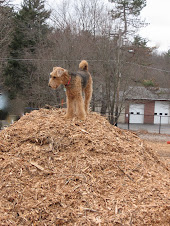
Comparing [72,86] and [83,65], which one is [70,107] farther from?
[83,65]

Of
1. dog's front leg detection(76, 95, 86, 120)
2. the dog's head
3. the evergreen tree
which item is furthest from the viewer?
Result: the evergreen tree

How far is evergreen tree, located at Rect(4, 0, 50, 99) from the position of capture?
1951 cm

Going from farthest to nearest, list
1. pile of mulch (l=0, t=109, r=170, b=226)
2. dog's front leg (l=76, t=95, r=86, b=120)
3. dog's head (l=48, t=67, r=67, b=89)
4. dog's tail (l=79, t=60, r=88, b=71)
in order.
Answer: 1. dog's tail (l=79, t=60, r=88, b=71)
2. dog's front leg (l=76, t=95, r=86, b=120)
3. dog's head (l=48, t=67, r=67, b=89)
4. pile of mulch (l=0, t=109, r=170, b=226)

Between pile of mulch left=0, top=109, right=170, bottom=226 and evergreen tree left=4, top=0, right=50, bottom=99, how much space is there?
623 inches

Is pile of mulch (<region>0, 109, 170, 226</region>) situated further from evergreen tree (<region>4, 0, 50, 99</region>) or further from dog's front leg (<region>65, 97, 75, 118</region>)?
evergreen tree (<region>4, 0, 50, 99</region>)

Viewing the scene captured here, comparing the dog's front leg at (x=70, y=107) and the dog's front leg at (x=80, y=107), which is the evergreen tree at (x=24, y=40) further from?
the dog's front leg at (x=80, y=107)

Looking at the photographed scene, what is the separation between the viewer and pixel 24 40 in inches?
782

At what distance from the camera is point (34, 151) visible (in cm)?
394

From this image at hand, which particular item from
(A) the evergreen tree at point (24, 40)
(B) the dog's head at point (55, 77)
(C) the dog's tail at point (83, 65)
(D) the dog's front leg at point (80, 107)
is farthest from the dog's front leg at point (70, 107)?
(A) the evergreen tree at point (24, 40)

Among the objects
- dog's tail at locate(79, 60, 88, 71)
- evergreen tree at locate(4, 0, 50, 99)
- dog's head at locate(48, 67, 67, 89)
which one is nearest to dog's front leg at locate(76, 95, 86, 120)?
dog's head at locate(48, 67, 67, 89)

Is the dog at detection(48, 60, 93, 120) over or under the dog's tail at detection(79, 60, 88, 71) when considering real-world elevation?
under

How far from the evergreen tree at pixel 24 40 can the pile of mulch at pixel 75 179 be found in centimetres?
A: 1581

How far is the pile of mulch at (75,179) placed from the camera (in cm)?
295

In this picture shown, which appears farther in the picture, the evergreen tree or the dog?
the evergreen tree
